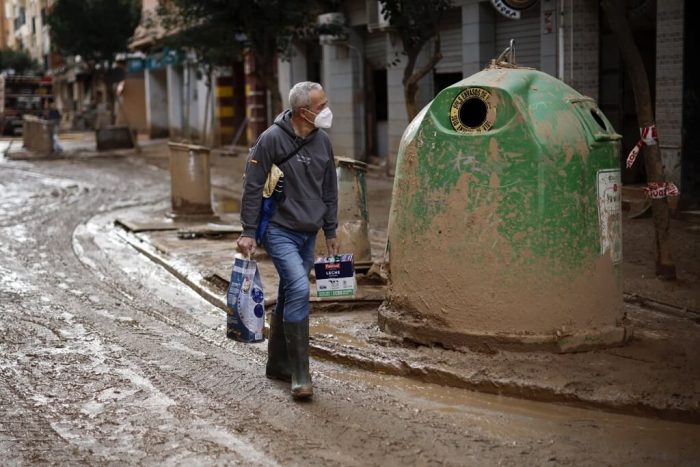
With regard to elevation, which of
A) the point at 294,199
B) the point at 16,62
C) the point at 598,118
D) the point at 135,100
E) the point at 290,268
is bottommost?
the point at 290,268

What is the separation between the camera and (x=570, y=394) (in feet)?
18.9

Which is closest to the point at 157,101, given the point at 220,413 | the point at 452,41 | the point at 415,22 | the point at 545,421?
the point at 452,41

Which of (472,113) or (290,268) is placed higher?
(472,113)

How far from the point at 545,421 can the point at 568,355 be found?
94 centimetres

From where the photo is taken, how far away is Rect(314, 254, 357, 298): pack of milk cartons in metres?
6.33

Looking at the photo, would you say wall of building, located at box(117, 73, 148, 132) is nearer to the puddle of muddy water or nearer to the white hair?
the white hair

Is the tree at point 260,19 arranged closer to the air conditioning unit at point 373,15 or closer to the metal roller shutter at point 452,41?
the air conditioning unit at point 373,15

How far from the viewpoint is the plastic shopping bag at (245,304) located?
19.8ft

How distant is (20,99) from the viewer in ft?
155

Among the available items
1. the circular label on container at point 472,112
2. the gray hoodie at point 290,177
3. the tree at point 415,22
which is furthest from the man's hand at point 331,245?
the tree at point 415,22

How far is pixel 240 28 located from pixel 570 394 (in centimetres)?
1492

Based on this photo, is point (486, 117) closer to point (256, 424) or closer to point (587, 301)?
point (587, 301)

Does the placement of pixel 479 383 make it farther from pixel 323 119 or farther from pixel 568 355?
pixel 323 119

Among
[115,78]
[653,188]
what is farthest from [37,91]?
[653,188]
